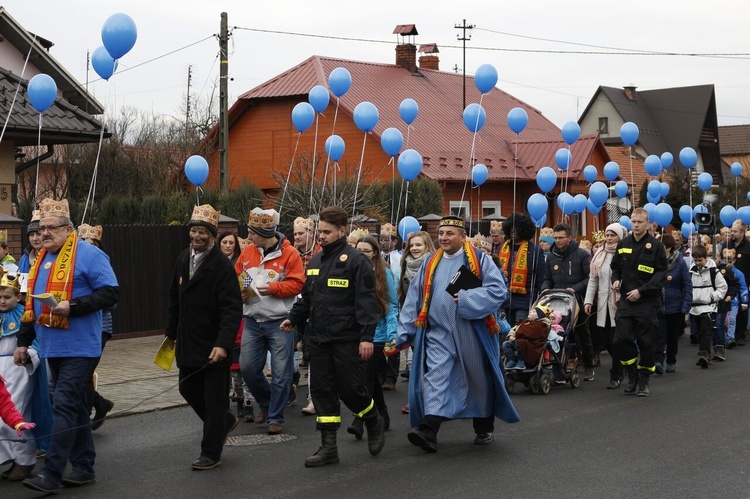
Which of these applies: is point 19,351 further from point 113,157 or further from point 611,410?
point 113,157

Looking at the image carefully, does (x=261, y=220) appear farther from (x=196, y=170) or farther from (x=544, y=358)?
(x=196, y=170)

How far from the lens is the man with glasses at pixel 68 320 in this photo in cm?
738

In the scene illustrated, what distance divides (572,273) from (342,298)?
18.9 feet

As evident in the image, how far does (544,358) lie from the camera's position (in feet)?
39.7

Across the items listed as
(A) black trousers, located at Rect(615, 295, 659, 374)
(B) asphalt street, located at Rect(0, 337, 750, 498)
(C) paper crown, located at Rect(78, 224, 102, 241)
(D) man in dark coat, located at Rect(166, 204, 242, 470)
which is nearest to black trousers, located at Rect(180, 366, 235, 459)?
(D) man in dark coat, located at Rect(166, 204, 242, 470)

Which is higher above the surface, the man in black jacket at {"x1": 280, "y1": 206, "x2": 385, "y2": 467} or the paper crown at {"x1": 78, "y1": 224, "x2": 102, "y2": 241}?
the paper crown at {"x1": 78, "y1": 224, "x2": 102, "y2": 241}

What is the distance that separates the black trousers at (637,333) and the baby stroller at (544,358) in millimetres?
676

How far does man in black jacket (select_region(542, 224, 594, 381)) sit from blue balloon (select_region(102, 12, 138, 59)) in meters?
5.56

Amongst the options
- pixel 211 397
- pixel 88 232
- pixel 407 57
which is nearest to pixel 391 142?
pixel 88 232

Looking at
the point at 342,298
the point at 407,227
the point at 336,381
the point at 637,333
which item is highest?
the point at 407,227

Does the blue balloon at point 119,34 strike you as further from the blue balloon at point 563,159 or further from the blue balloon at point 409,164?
the blue balloon at point 563,159

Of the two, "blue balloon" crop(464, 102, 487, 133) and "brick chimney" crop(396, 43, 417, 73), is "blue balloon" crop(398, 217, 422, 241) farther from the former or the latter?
"brick chimney" crop(396, 43, 417, 73)

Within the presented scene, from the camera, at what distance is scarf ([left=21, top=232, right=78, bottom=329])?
7465 millimetres

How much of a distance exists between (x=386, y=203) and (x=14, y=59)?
11.4 m
